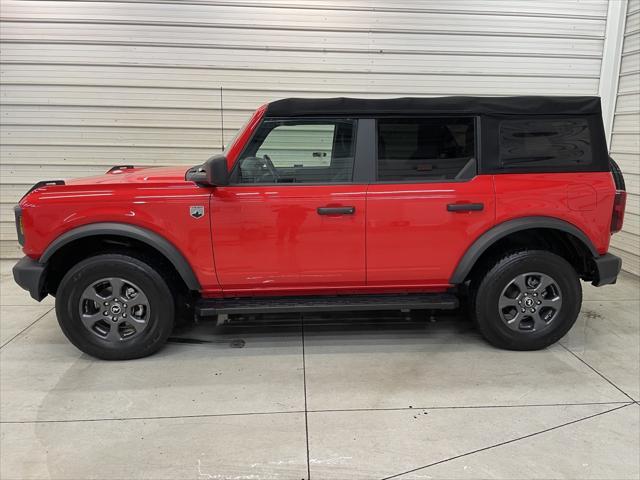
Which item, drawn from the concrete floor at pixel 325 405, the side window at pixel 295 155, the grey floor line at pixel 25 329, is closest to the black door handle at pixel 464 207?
the side window at pixel 295 155

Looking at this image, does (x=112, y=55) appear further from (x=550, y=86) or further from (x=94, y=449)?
(x=550, y=86)

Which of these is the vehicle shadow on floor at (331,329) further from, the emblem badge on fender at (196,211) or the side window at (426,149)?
the side window at (426,149)

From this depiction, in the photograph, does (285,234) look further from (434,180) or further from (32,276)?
(32,276)

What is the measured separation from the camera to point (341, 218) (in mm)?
3279

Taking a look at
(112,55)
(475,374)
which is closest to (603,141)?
(475,374)

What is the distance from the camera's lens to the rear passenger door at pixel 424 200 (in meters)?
3.30

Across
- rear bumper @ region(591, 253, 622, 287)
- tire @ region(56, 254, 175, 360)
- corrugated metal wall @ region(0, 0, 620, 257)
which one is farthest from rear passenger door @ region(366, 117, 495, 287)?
corrugated metal wall @ region(0, 0, 620, 257)

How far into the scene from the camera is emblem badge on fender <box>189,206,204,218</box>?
3232mm

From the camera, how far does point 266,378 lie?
10.5ft

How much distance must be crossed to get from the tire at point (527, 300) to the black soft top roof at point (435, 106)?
1.06 m

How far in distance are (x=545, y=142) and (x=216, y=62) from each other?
416 centimetres

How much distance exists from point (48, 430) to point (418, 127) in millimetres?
3074

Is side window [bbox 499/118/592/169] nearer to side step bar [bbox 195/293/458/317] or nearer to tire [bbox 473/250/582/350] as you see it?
tire [bbox 473/250/582/350]

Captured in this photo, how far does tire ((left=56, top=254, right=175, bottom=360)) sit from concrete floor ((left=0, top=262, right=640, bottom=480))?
145mm
